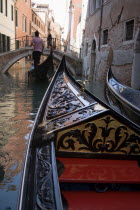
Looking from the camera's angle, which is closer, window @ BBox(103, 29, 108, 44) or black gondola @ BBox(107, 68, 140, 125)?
black gondola @ BBox(107, 68, 140, 125)

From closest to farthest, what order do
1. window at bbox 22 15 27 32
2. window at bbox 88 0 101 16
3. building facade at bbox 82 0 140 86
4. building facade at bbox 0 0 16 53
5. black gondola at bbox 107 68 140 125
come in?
black gondola at bbox 107 68 140 125 → building facade at bbox 82 0 140 86 → window at bbox 88 0 101 16 → building facade at bbox 0 0 16 53 → window at bbox 22 15 27 32

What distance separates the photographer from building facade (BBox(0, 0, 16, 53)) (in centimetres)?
905

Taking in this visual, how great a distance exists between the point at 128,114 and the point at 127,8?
11.6 feet

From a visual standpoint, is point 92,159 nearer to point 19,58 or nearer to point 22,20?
point 19,58

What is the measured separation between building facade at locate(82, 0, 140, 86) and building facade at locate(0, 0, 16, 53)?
3167 millimetres

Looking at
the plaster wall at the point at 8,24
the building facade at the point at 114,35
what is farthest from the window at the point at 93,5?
the plaster wall at the point at 8,24

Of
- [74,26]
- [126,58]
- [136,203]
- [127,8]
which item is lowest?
[136,203]

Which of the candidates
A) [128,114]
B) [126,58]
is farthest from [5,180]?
[126,58]

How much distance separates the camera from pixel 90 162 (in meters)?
0.90

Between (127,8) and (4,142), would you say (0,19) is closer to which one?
(127,8)

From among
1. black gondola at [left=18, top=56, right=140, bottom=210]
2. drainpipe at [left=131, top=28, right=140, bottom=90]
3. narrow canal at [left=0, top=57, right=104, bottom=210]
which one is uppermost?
drainpipe at [left=131, top=28, right=140, bottom=90]

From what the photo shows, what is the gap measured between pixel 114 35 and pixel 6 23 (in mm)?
5855

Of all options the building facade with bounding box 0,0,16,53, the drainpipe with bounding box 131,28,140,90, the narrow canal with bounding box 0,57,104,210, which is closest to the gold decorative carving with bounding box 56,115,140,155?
the narrow canal with bounding box 0,57,104,210

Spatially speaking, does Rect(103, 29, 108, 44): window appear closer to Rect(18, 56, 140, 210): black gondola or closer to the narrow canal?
the narrow canal
